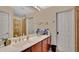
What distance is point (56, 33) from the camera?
190 centimetres

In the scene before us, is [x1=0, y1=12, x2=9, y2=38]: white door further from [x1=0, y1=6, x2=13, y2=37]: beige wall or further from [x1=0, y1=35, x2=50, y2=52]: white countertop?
[x1=0, y1=35, x2=50, y2=52]: white countertop

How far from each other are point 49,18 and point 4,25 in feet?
2.10

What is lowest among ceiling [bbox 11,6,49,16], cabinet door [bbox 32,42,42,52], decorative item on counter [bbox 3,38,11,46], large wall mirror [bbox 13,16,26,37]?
cabinet door [bbox 32,42,42,52]

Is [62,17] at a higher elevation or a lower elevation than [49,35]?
higher

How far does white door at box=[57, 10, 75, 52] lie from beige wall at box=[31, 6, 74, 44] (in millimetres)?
58

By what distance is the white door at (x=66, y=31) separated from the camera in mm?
1844

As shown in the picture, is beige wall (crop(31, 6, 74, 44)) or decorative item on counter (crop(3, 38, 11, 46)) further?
beige wall (crop(31, 6, 74, 44))

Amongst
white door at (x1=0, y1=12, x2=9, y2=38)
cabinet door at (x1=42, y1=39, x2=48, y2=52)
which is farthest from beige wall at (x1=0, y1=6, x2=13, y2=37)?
cabinet door at (x1=42, y1=39, x2=48, y2=52)

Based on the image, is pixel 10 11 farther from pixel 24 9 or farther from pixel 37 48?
pixel 37 48

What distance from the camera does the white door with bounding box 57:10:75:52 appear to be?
72.6 inches

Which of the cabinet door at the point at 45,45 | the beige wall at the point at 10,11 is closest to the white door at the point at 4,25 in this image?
the beige wall at the point at 10,11
